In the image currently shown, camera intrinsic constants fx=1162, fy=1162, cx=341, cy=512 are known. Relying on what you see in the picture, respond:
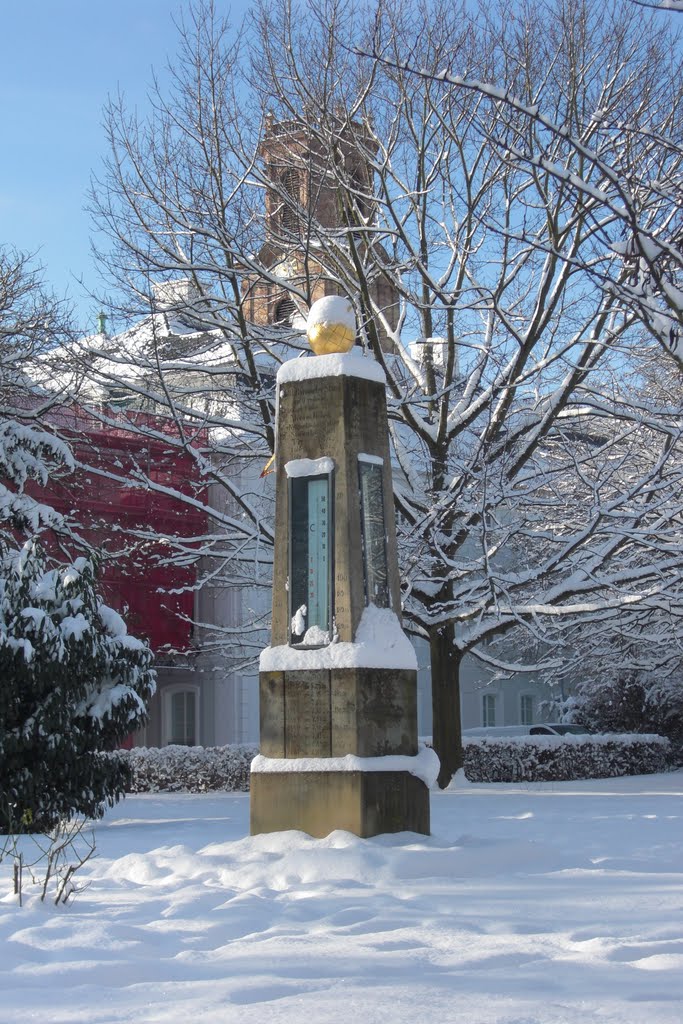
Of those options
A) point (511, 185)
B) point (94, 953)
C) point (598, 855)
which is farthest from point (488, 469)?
point (94, 953)

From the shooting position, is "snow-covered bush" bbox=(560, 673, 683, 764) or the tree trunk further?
"snow-covered bush" bbox=(560, 673, 683, 764)

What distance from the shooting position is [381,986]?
4785 mm

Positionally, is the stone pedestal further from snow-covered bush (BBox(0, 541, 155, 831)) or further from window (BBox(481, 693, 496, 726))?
window (BBox(481, 693, 496, 726))

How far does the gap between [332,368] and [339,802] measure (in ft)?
11.4

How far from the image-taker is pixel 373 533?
943 centimetres

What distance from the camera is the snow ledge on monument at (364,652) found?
29.3 feet

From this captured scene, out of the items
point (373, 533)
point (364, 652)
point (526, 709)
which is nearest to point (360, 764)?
point (364, 652)

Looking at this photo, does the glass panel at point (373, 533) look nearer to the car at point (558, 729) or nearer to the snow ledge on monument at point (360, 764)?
the snow ledge on monument at point (360, 764)

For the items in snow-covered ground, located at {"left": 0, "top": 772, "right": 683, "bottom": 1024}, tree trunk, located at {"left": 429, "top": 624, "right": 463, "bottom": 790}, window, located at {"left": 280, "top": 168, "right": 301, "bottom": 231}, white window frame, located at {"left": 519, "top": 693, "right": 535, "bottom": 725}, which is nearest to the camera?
snow-covered ground, located at {"left": 0, "top": 772, "right": 683, "bottom": 1024}

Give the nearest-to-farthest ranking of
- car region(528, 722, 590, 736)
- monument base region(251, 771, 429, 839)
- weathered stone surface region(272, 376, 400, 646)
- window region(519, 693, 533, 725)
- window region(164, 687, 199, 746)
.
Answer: monument base region(251, 771, 429, 839) → weathered stone surface region(272, 376, 400, 646) → window region(164, 687, 199, 746) → car region(528, 722, 590, 736) → window region(519, 693, 533, 725)

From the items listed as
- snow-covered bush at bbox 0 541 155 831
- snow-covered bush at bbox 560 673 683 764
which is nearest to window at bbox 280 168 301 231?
snow-covered bush at bbox 0 541 155 831

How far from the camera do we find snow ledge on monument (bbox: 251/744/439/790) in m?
8.73

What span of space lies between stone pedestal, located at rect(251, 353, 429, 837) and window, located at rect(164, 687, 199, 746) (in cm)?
1893

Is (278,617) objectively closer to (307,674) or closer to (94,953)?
(307,674)
